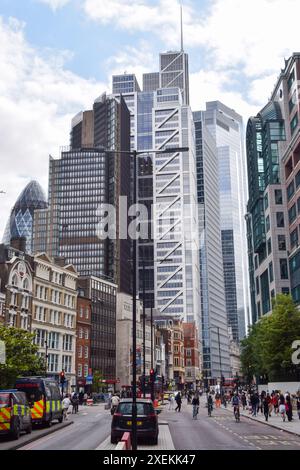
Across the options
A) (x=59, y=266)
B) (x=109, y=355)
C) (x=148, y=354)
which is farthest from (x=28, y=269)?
(x=148, y=354)

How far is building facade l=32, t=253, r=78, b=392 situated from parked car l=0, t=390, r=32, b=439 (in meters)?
45.5

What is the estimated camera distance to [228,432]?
1224 inches

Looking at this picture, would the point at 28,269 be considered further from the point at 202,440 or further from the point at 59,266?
the point at 202,440

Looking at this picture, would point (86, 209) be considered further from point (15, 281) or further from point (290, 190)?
point (15, 281)

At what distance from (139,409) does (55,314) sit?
58743mm

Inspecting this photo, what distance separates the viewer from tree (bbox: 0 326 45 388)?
142ft

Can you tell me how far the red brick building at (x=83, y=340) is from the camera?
296ft

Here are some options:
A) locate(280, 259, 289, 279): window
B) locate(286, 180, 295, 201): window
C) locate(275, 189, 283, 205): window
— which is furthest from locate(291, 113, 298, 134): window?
locate(280, 259, 289, 279): window

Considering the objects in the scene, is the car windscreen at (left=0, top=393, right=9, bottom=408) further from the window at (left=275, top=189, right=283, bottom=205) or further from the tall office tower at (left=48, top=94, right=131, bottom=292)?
the tall office tower at (left=48, top=94, right=131, bottom=292)

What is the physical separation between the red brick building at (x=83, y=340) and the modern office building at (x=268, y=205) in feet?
95.6

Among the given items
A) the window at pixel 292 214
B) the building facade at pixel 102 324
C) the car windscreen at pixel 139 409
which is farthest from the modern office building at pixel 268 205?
the car windscreen at pixel 139 409

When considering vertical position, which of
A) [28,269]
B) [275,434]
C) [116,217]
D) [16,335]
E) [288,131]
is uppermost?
[116,217]

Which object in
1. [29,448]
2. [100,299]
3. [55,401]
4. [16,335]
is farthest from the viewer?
[100,299]

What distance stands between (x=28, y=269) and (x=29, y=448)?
169 feet
